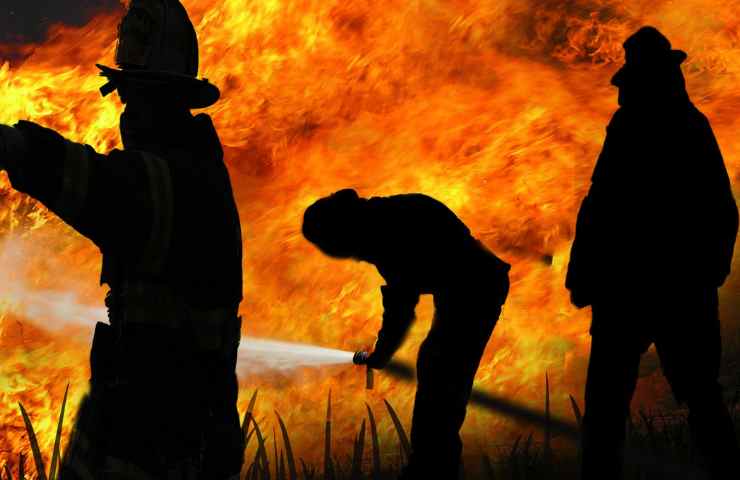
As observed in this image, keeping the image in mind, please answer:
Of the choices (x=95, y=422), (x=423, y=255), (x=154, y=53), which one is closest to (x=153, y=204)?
(x=154, y=53)

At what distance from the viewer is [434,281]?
4.23 metres

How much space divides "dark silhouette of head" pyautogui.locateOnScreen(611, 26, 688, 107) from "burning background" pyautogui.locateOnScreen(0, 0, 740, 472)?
3588 millimetres

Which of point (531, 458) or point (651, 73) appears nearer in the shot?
point (651, 73)

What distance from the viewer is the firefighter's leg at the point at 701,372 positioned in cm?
371

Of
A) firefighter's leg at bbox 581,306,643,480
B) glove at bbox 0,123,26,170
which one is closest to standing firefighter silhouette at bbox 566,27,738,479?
firefighter's leg at bbox 581,306,643,480

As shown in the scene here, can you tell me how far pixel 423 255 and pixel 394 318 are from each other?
35 cm

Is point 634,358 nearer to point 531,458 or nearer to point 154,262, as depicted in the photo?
point 531,458

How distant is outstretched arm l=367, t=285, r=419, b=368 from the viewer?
4.32 metres

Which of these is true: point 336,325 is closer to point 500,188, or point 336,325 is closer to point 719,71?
point 500,188

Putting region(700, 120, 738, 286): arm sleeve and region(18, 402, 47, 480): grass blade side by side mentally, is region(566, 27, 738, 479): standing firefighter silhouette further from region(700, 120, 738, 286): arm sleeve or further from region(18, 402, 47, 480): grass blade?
region(18, 402, 47, 480): grass blade

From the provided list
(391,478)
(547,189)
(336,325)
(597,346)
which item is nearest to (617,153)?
(597,346)

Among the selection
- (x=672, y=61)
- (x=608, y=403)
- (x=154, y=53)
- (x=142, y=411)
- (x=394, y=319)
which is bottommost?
(x=142, y=411)

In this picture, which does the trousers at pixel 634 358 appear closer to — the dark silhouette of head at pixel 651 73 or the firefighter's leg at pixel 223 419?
the dark silhouette of head at pixel 651 73

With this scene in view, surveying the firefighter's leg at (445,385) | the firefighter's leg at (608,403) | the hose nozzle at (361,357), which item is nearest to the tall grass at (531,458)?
the hose nozzle at (361,357)
